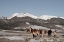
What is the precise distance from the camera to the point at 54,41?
25.4 meters

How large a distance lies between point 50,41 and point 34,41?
2.50 meters

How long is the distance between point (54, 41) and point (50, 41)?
2.12 feet

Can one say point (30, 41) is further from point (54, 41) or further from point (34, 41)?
point (54, 41)

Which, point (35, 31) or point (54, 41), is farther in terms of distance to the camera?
point (35, 31)

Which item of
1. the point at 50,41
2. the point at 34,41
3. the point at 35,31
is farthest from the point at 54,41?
the point at 35,31

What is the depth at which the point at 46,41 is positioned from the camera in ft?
81.9

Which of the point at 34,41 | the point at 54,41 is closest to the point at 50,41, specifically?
the point at 54,41

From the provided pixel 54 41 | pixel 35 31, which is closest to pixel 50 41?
pixel 54 41

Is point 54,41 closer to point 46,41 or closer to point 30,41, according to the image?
point 46,41

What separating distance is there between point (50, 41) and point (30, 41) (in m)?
3.12

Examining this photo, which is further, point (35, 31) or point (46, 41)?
point (35, 31)

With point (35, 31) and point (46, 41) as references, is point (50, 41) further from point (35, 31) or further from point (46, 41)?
point (35, 31)

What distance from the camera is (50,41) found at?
25.3 metres

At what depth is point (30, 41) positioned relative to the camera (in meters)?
25.5
